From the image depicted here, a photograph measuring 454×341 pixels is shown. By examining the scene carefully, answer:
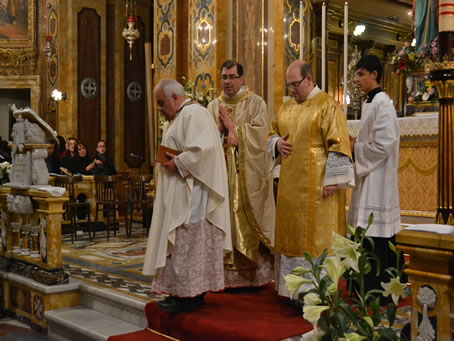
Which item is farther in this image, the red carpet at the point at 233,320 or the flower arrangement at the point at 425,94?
the flower arrangement at the point at 425,94

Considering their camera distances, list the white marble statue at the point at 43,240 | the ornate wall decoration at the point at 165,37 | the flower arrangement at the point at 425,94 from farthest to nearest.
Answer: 1. the ornate wall decoration at the point at 165,37
2. the flower arrangement at the point at 425,94
3. the white marble statue at the point at 43,240

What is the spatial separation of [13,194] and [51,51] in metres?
8.37

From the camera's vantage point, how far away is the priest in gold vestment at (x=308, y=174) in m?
3.73

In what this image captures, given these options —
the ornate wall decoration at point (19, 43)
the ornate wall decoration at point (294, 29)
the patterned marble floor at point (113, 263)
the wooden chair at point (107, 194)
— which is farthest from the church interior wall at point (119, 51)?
the patterned marble floor at point (113, 263)

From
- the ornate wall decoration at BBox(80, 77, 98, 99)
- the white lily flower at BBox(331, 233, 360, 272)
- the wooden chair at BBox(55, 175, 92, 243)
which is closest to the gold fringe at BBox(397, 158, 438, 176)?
the wooden chair at BBox(55, 175, 92, 243)

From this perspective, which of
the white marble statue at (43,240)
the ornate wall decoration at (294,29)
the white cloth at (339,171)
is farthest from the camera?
the ornate wall decoration at (294,29)

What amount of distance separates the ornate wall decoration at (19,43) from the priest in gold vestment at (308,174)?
1201 cm

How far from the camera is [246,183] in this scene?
4473mm

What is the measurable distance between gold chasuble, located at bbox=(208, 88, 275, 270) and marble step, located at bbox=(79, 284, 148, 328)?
744mm

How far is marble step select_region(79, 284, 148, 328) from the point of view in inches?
175

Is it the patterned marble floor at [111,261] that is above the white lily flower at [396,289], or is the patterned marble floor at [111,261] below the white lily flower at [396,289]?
below

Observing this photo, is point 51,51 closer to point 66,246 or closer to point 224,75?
point 66,246

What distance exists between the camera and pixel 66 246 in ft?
25.6

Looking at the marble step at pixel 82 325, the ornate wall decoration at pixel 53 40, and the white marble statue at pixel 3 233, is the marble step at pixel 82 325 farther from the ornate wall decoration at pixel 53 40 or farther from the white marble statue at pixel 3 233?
the ornate wall decoration at pixel 53 40
